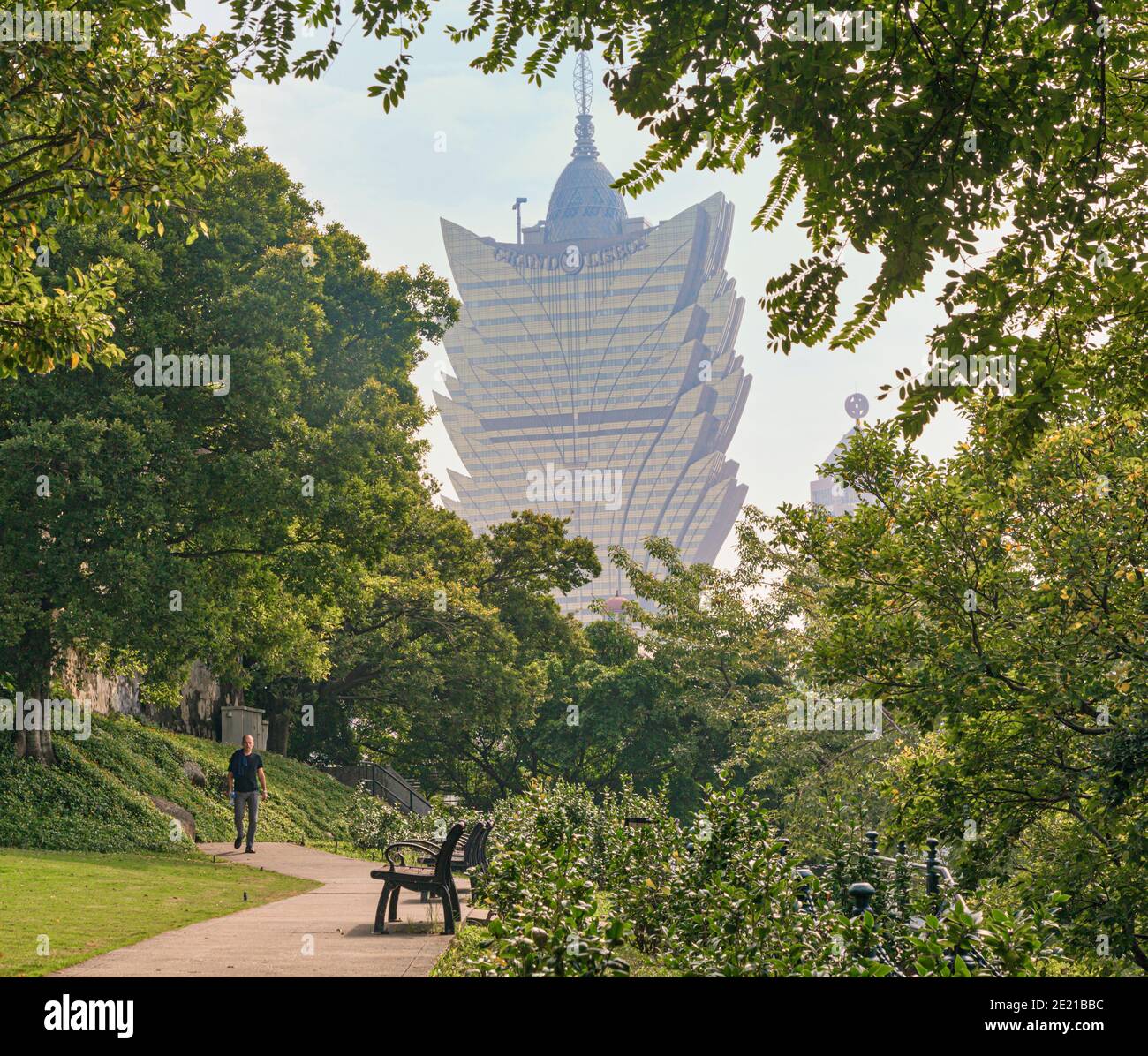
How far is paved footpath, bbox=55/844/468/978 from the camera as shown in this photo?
821 cm

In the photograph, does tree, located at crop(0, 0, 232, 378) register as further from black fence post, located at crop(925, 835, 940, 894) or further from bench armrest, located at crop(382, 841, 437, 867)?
black fence post, located at crop(925, 835, 940, 894)

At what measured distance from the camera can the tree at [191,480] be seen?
18.4 metres

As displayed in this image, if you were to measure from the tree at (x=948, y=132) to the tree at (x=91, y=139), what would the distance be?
12.9 feet

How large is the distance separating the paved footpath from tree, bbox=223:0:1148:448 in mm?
5433

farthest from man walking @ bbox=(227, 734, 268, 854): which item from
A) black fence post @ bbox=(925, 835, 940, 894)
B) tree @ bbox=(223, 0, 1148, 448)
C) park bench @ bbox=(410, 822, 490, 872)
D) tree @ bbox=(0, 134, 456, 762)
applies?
tree @ bbox=(223, 0, 1148, 448)

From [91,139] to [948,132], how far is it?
6.46 m

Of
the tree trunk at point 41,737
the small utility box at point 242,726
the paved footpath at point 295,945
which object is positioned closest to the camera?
the paved footpath at point 295,945

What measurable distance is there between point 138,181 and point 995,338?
7.29 meters

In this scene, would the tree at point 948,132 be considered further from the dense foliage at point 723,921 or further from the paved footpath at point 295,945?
the paved footpath at point 295,945

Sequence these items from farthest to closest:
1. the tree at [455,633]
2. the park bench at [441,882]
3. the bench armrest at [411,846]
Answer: the tree at [455,633], the bench armrest at [411,846], the park bench at [441,882]

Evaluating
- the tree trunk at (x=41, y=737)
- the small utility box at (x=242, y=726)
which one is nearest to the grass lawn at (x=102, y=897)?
the tree trunk at (x=41, y=737)
